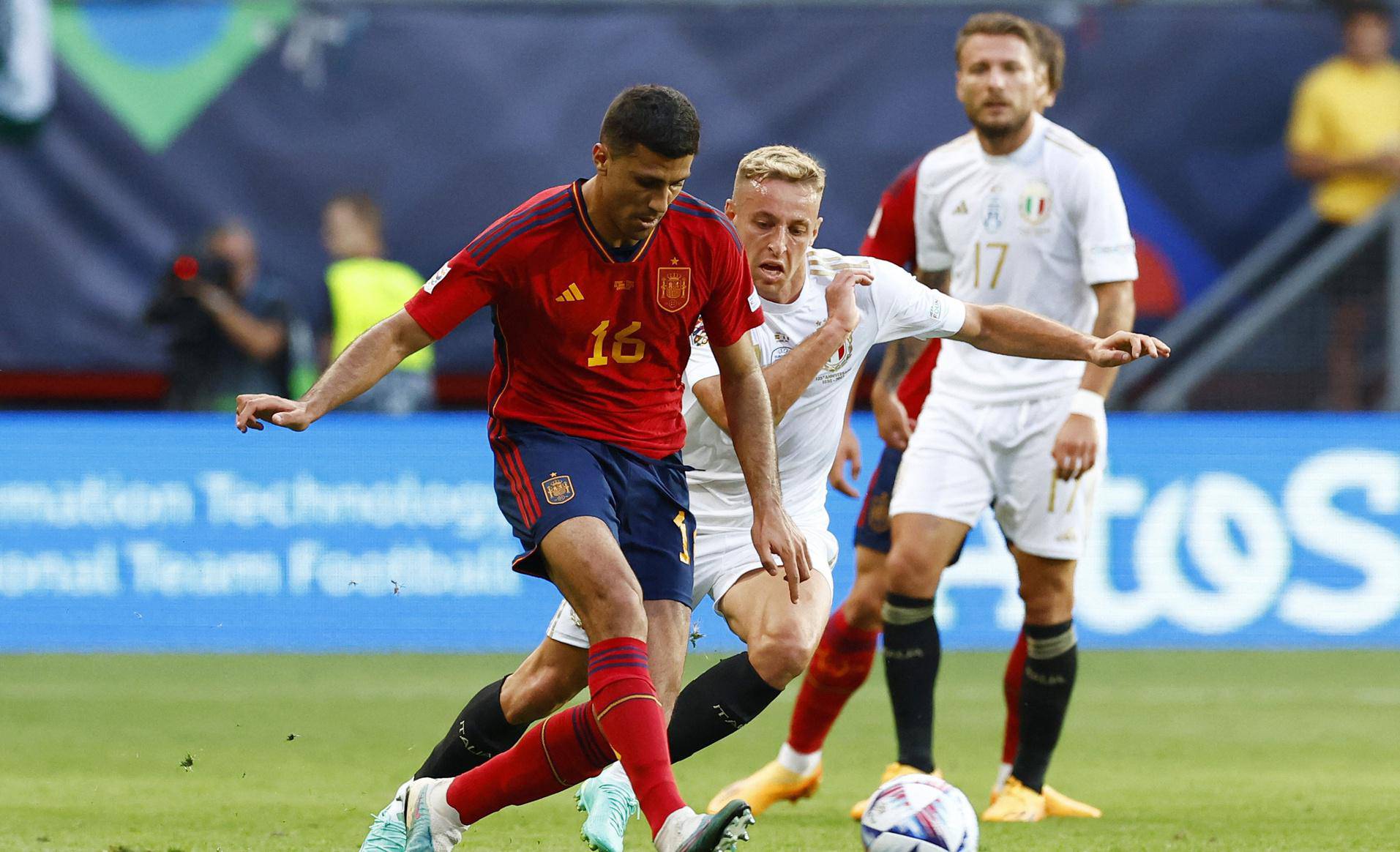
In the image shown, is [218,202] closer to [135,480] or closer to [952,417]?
[135,480]

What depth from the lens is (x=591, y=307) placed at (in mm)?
4824

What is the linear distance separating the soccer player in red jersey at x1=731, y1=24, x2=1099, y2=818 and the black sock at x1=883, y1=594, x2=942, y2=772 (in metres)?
0.01

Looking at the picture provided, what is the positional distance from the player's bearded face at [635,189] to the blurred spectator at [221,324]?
7300mm

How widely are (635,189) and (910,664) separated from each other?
2.38 metres

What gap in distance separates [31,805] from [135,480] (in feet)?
14.9

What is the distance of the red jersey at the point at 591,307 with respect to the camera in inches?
187

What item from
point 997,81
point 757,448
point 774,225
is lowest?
point 757,448

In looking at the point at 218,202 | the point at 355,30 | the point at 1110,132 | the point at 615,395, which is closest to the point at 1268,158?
the point at 1110,132

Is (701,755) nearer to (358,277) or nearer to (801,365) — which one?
(801,365)

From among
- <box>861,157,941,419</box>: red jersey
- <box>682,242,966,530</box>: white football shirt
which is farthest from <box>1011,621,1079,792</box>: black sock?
<box>682,242,966,530</box>: white football shirt

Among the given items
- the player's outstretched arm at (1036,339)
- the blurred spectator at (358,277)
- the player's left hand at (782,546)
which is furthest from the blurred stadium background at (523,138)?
the player's left hand at (782,546)

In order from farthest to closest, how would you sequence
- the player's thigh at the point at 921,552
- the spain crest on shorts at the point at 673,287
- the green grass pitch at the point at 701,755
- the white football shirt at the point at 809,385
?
the player's thigh at the point at 921,552
the green grass pitch at the point at 701,755
the white football shirt at the point at 809,385
the spain crest on shorts at the point at 673,287

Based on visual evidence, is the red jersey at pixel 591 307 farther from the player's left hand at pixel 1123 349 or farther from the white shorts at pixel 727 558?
the player's left hand at pixel 1123 349

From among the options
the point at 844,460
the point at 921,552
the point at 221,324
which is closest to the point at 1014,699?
the point at 921,552
